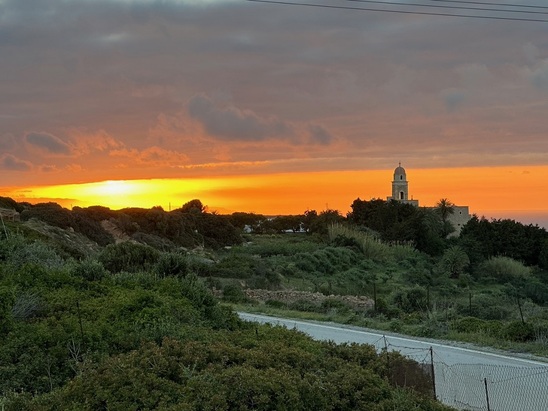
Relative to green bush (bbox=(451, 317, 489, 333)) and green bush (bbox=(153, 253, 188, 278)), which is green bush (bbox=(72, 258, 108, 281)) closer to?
green bush (bbox=(153, 253, 188, 278))

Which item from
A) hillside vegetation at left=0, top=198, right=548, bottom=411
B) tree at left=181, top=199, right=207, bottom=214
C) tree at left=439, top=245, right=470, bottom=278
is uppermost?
tree at left=181, top=199, right=207, bottom=214

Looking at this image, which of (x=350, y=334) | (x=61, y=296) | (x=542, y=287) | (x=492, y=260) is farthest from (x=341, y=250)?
(x=61, y=296)

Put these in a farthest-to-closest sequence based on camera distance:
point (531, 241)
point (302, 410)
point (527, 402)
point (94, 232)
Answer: point (531, 241), point (94, 232), point (527, 402), point (302, 410)

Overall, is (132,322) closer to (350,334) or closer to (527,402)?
(527,402)

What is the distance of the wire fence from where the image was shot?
11.3 meters

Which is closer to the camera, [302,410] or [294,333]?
[302,410]

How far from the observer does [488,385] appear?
12305 mm

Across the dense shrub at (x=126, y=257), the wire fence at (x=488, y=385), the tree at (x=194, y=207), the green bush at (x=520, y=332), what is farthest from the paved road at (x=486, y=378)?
the tree at (x=194, y=207)

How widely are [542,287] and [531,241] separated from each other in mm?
25976

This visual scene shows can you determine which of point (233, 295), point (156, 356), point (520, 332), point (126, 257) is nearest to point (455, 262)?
point (233, 295)

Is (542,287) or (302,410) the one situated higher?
(302,410)

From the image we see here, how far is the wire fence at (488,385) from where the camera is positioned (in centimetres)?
1131

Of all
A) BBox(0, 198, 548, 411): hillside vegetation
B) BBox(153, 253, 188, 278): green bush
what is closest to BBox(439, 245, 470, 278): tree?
BBox(0, 198, 548, 411): hillside vegetation

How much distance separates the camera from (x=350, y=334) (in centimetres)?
1950
